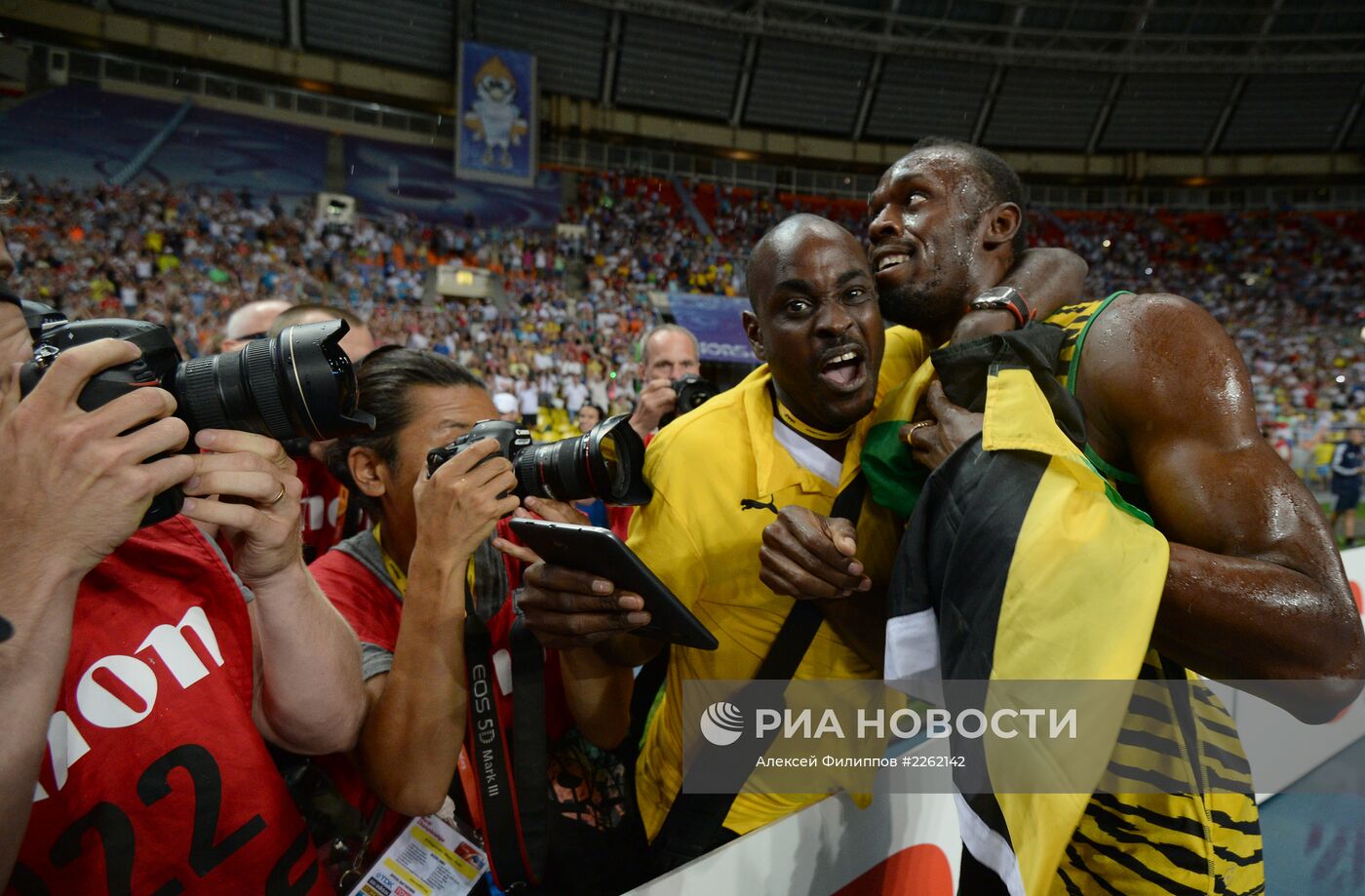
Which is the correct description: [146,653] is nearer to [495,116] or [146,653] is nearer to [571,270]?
[571,270]

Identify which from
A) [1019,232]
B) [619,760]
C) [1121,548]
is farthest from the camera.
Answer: [619,760]

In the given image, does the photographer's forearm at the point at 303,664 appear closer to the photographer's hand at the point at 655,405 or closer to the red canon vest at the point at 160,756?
the red canon vest at the point at 160,756

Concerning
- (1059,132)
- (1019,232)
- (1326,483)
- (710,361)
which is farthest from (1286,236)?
(1019,232)

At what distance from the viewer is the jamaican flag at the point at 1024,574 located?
1014 mm

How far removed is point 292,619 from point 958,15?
23483mm

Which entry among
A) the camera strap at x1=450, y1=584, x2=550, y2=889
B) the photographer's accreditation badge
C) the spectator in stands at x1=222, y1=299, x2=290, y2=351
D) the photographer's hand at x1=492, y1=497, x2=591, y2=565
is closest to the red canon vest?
the photographer's accreditation badge

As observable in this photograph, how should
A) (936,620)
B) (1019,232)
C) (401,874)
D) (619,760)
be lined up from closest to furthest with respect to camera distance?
(936,620), (401,874), (1019,232), (619,760)

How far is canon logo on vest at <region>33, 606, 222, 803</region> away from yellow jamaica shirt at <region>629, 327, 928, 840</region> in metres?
0.80

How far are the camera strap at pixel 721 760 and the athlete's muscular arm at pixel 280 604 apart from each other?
714 mm

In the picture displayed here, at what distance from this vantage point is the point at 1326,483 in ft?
37.3

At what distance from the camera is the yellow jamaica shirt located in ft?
5.45

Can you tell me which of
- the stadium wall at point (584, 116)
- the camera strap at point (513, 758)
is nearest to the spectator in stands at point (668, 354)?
the camera strap at point (513, 758)

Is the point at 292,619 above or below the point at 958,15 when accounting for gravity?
below

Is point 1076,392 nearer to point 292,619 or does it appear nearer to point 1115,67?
point 292,619
